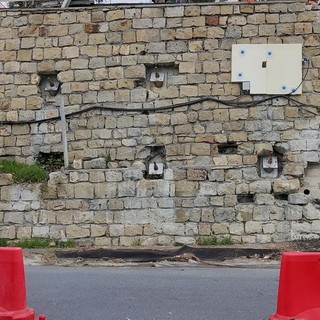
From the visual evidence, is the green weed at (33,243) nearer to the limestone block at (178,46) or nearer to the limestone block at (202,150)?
the limestone block at (202,150)

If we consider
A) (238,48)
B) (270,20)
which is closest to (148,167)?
(238,48)

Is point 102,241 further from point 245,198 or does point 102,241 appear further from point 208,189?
point 245,198

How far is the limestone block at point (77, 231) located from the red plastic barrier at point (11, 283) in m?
6.11

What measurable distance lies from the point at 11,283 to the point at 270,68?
7.57 meters

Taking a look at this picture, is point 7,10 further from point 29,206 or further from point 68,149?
point 29,206

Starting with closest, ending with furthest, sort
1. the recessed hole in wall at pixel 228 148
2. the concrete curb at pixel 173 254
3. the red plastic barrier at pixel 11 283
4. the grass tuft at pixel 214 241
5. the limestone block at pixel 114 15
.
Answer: the red plastic barrier at pixel 11 283, the concrete curb at pixel 173 254, the grass tuft at pixel 214 241, the recessed hole in wall at pixel 228 148, the limestone block at pixel 114 15

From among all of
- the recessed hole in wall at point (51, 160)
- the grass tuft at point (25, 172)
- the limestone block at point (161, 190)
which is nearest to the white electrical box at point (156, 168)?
the limestone block at point (161, 190)

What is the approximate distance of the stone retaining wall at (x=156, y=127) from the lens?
34.2 ft

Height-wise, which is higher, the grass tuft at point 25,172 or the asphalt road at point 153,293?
the grass tuft at point 25,172

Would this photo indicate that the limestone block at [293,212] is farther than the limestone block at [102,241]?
No

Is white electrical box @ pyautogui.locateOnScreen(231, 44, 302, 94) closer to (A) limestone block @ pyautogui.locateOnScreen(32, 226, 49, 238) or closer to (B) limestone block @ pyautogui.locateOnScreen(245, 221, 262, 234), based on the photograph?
(B) limestone block @ pyautogui.locateOnScreen(245, 221, 262, 234)

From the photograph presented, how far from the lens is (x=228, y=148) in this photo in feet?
35.4

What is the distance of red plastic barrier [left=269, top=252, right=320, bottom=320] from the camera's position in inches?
163

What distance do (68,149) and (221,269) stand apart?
4081 millimetres
